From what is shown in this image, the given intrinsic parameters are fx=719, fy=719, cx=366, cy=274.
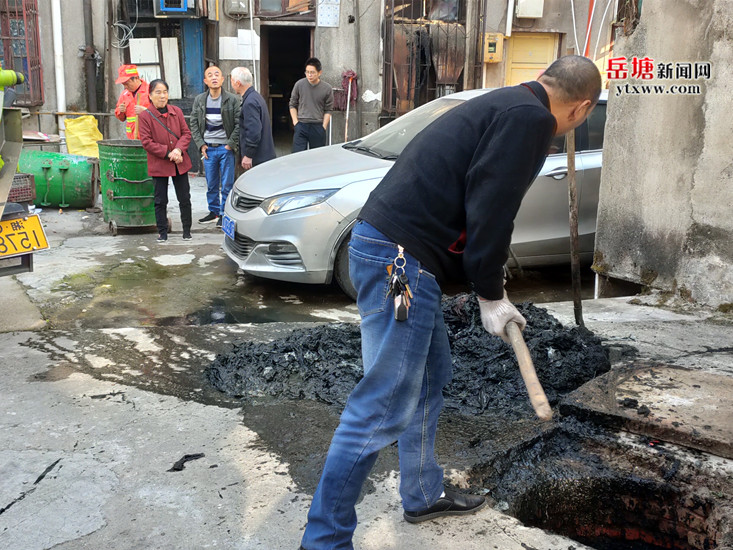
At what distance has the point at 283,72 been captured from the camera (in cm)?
1546

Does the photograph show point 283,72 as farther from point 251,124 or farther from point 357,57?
point 251,124

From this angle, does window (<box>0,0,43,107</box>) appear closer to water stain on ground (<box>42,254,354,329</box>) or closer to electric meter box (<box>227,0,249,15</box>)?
electric meter box (<box>227,0,249,15</box>)

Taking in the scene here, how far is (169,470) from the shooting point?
305 centimetres

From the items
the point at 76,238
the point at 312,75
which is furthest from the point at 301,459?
the point at 312,75

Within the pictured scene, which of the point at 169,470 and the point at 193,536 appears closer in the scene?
the point at 193,536

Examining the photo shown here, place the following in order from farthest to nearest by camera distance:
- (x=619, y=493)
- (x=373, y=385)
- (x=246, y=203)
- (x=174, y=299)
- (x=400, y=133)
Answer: (x=400, y=133)
(x=246, y=203)
(x=174, y=299)
(x=619, y=493)
(x=373, y=385)

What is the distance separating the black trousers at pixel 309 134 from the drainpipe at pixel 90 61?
15.7 feet

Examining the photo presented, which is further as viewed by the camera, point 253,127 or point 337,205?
point 253,127

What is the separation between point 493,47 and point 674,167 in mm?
8900

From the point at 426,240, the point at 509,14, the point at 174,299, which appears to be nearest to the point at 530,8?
the point at 509,14

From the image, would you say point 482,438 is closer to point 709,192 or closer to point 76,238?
point 709,192

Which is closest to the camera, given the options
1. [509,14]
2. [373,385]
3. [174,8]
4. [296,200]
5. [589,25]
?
[373,385]

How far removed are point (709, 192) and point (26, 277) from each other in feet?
18.9

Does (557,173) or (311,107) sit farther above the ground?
(311,107)
